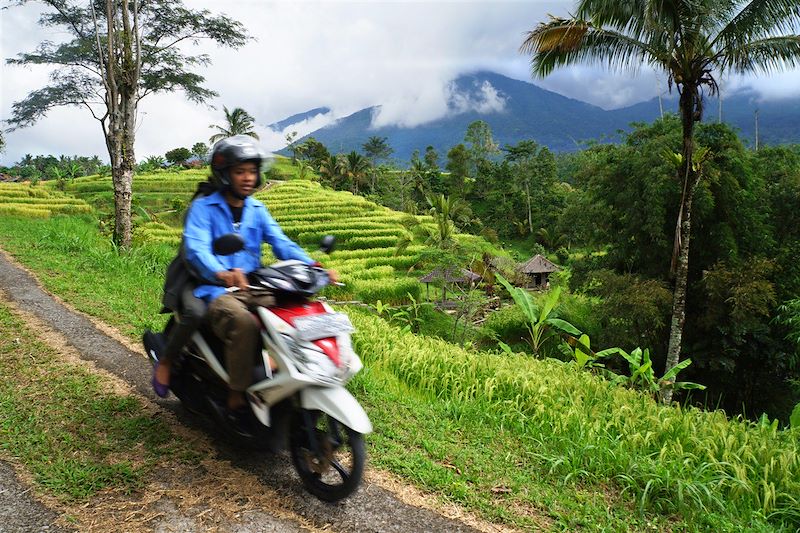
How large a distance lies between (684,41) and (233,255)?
9.61 metres

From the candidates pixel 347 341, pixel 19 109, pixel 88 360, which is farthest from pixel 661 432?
pixel 19 109

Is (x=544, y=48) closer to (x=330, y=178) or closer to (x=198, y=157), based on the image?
(x=330, y=178)

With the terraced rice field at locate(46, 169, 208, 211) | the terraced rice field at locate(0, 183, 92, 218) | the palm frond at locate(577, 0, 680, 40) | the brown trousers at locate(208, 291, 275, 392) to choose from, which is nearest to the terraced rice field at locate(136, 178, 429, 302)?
the terraced rice field at locate(0, 183, 92, 218)

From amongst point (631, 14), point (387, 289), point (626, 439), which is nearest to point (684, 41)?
point (631, 14)

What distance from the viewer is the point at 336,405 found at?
2.41 m

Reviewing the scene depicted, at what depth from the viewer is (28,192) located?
22.5m

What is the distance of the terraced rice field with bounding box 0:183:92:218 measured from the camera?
57.0 feet

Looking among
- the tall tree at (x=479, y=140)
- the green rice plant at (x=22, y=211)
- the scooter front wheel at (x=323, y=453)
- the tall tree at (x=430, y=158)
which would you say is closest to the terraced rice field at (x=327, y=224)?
the green rice plant at (x=22, y=211)

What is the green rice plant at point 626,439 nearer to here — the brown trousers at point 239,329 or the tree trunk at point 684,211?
the brown trousers at point 239,329

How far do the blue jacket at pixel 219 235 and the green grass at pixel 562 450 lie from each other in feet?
4.56

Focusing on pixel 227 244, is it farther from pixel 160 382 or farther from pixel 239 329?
pixel 160 382

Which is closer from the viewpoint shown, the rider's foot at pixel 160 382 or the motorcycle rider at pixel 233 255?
the motorcycle rider at pixel 233 255

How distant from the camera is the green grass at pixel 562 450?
2891 millimetres

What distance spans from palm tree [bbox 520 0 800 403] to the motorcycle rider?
7.73m
